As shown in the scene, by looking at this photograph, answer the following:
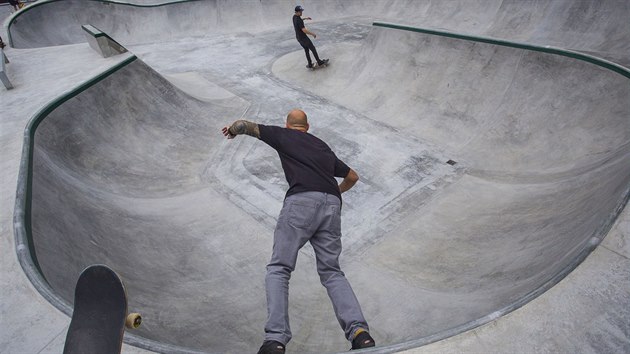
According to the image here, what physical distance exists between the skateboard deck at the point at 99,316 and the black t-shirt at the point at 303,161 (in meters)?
1.63

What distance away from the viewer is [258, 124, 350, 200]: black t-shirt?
136 inches

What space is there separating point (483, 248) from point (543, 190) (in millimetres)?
1851

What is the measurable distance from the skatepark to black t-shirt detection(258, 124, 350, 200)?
57.9 inches

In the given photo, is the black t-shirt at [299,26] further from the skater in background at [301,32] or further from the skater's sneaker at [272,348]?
the skater's sneaker at [272,348]

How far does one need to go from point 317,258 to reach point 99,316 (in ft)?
5.52

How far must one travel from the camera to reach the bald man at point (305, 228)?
9.12ft

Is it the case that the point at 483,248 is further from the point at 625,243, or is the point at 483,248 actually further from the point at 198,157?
the point at 198,157

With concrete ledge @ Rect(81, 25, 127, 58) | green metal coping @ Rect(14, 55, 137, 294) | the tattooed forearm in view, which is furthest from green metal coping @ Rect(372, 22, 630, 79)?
green metal coping @ Rect(14, 55, 137, 294)

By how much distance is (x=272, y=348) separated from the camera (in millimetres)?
2562

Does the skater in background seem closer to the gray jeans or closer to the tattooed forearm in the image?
the tattooed forearm

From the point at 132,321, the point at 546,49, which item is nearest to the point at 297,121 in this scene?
the point at 132,321

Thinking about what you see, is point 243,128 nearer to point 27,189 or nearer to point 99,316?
point 99,316

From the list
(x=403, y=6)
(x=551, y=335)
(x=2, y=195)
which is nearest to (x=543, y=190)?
(x=551, y=335)

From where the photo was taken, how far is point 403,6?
59.7 feet
